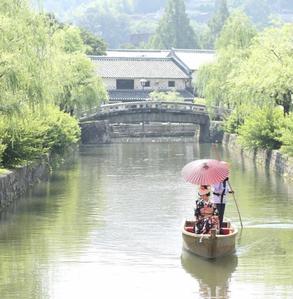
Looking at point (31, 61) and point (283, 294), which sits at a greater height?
point (31, 61)

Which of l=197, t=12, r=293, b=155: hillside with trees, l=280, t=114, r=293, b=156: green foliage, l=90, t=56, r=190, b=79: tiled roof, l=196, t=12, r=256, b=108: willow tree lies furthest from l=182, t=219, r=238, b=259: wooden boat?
l=90, t=56, r=190, b=79: tiled roof

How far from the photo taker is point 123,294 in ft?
56.9

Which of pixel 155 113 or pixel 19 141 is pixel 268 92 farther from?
pixel 155 113

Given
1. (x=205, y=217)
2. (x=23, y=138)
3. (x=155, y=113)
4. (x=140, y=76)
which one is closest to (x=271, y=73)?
(x=23, y=138)

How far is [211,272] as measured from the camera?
756 inches

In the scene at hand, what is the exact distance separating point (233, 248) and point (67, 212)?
8.56 m

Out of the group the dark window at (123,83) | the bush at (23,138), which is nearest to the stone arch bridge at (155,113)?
the dark window at (123,83)

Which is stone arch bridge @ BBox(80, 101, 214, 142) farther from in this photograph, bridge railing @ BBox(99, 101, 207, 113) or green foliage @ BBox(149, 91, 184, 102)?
green foliage @ BBox(149, 91, 184, 102)

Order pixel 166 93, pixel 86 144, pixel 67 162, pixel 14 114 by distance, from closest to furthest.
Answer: pixel 14 114 < pixel 67 162 < pixel 86 144 < pixel 166 93

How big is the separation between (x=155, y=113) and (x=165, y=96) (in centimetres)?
1606

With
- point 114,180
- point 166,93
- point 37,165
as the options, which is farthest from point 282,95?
point 166,93

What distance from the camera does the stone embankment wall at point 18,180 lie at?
27672 mm

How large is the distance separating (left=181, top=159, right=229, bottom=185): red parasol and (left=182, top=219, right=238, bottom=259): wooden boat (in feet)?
3.87

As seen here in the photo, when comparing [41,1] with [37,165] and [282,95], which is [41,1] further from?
[282,95]
